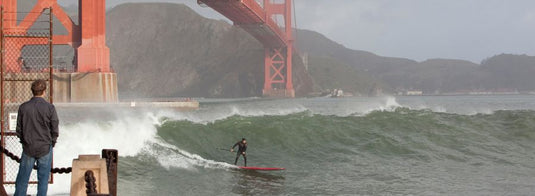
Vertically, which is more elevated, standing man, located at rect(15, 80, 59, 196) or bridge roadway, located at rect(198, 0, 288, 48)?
bridge roadway, located at rect(198, 0, 288, 48)

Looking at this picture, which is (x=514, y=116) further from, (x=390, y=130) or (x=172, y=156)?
(x=172, y=156)

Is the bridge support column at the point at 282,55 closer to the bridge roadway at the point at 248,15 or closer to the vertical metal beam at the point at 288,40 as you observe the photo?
the vertical metal beam at the point at 288,40

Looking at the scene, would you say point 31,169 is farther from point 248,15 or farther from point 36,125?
point 248,15

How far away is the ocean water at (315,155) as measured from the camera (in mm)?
14133

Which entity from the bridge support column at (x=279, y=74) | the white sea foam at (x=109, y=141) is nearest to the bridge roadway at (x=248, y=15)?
the bridge support column at (x=279, y=74)

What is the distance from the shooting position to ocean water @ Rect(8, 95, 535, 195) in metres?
14.1

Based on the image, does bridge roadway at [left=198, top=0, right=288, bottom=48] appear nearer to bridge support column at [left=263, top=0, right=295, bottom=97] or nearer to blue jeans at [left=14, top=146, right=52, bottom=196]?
bridge support column at [left=263, top=0, right=295, bottom=97]

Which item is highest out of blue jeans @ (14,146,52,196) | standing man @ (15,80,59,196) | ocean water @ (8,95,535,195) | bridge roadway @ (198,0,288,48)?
bridge roadway @ (198,0,288,48)

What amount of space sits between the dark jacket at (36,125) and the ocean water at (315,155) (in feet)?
17.2

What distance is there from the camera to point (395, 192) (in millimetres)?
13555

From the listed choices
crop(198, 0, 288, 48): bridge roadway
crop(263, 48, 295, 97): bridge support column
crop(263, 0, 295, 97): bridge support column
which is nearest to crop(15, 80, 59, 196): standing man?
crop(198, 0, 288, 48): bridge roadway

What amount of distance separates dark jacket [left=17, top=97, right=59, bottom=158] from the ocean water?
5.25m

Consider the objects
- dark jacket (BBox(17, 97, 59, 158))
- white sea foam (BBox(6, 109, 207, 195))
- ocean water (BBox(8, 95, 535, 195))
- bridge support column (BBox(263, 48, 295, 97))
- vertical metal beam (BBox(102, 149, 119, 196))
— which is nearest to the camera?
dark jacket (BBox(17, 97, 59, 158))

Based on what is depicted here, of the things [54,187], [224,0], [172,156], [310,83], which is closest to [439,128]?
[172,156]
